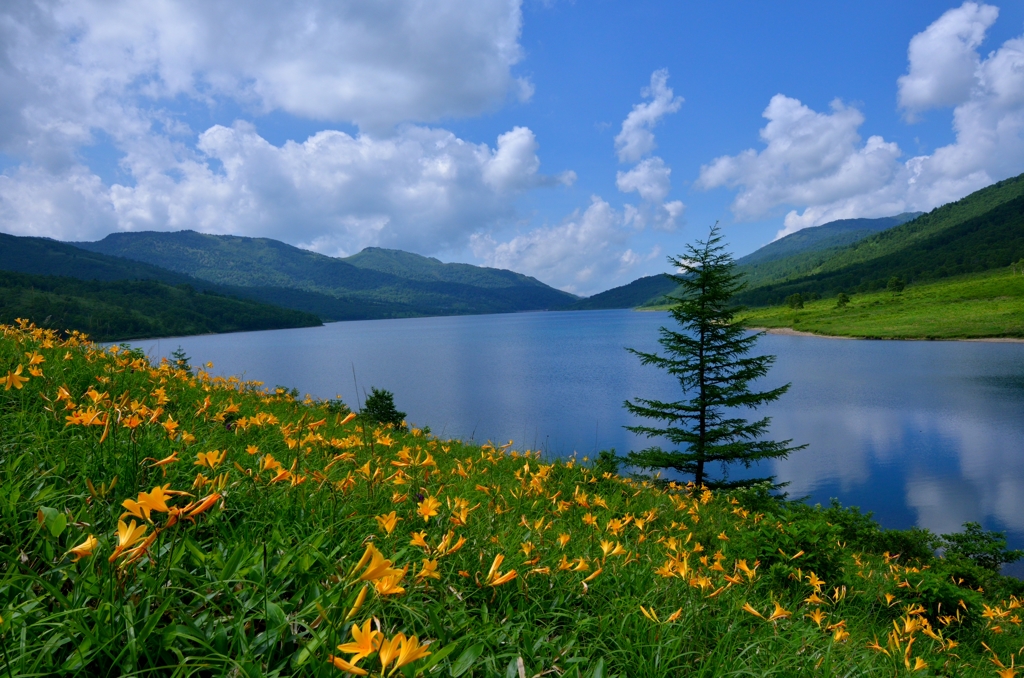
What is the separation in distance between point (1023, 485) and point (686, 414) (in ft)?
49.2

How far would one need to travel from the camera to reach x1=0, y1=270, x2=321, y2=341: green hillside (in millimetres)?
102938

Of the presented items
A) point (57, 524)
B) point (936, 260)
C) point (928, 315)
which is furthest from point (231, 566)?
point (936, 260)

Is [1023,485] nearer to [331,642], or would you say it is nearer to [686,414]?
[686,414]

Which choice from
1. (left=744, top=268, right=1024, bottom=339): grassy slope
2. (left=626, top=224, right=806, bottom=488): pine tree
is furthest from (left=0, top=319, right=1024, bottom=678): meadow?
(left=744, top=268, right=1024, bottom=339): grassy slope

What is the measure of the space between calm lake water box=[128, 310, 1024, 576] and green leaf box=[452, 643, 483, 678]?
6545 millimetres

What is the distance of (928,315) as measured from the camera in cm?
8556

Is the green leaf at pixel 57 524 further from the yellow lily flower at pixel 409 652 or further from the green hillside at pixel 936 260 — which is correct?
the green hillside at pixel 936 260

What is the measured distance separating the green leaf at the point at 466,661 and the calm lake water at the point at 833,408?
6545 millimetres

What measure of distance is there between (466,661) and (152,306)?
172450 millimetres

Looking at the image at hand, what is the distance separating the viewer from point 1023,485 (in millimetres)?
20859

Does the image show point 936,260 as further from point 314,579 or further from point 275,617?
point 275,617

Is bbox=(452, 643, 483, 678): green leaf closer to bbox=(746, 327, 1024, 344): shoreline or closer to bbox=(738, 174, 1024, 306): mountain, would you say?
bbox=(746, 327, 1024, 344): shoreline

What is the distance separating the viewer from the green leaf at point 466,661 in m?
1.28

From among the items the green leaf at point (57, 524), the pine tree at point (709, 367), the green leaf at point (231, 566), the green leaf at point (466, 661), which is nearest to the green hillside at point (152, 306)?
the pine tree at point (709, 367)
